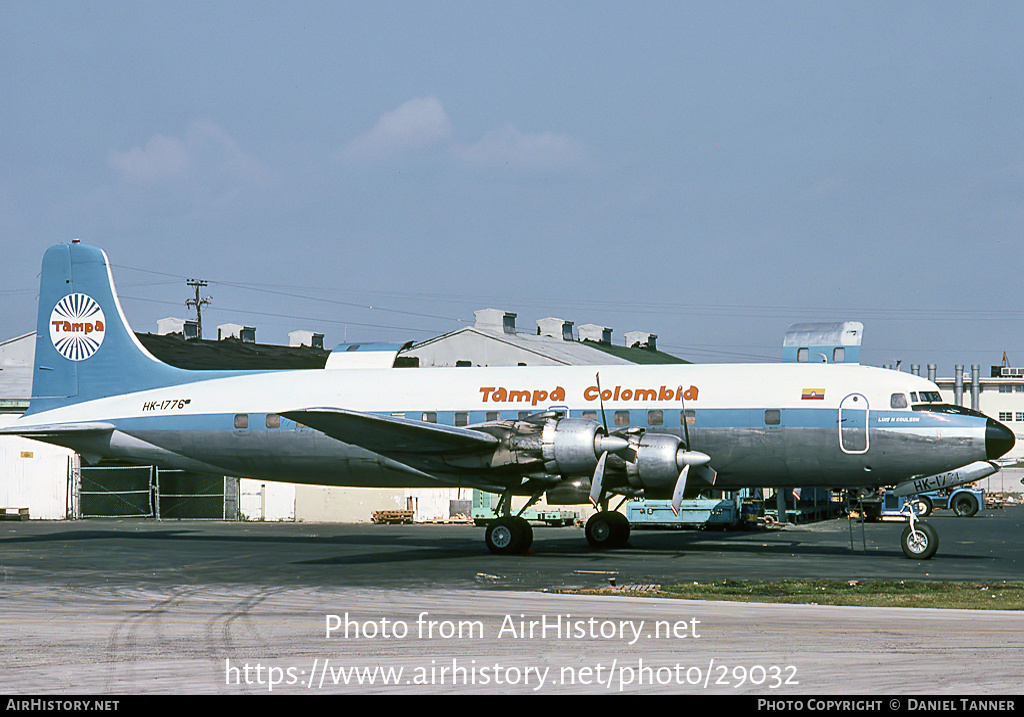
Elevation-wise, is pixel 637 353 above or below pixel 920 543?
above

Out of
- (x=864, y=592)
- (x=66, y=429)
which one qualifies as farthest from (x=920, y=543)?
(x=66, y=429)

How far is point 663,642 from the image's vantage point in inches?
434

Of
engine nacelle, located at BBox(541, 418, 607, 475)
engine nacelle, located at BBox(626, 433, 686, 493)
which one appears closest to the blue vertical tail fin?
engine nacelle, located at BBox(541, 418, 607, 475)

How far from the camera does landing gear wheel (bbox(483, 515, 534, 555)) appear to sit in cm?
2305

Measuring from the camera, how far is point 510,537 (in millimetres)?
23062

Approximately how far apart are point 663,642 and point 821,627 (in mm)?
2175

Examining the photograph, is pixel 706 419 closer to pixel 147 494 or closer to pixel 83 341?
pixel 83 341

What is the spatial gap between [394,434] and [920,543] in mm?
11177

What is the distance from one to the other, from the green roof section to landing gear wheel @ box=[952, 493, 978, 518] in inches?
966

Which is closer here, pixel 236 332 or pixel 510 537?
pixel 510 537

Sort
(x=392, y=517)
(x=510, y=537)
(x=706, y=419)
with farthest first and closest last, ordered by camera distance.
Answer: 1. (x=392, y=517)
2. (x=706, y=419)
3. (x=510, y=537)

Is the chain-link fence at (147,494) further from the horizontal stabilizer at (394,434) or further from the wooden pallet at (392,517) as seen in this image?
the horizontal stabilizer at (394,434)

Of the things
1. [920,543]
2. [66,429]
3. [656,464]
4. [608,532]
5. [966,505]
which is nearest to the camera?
[920,543]

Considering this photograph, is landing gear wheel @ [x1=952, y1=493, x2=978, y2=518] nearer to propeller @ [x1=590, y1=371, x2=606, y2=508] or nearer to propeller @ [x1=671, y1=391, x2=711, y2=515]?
propeller @ [x1=671, y1=391, x2=711, y2=515]
